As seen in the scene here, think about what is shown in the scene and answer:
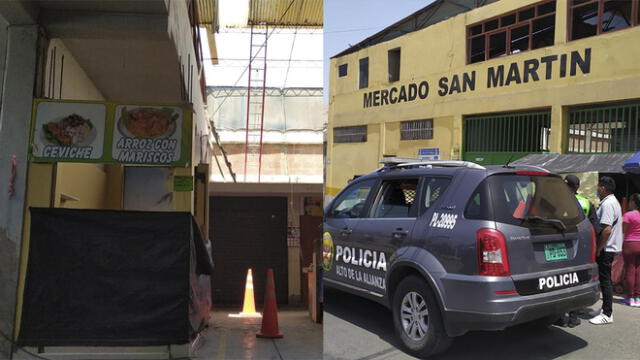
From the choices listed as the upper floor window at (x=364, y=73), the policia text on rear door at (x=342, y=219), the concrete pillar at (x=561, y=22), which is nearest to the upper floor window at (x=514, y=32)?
the concrete pillar at (x=561, y=22)

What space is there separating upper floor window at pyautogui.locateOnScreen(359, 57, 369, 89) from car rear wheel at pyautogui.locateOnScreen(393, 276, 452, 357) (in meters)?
4.19

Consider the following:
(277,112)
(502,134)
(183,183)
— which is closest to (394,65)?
(502,134)

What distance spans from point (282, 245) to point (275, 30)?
6.95m

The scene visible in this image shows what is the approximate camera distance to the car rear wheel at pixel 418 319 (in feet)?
12.1

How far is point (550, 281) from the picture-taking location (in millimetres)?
3818

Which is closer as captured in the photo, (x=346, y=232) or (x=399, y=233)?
(x=399, y=233)

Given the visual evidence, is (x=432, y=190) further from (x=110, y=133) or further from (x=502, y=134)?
(x=502, y=134)

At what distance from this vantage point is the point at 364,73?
25.1ft

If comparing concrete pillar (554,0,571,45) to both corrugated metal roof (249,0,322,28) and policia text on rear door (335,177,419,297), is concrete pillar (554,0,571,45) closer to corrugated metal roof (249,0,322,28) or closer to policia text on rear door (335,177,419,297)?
policia text on rear door (335,177,419,297)

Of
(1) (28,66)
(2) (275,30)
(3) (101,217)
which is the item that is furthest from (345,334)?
(2) (275,30)

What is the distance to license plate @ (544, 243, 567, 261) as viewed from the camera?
12.6ft

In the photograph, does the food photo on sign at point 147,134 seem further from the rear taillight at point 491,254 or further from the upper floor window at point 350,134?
the rear taillight at point 491,254

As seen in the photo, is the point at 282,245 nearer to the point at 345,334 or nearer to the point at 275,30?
the point at 275,30

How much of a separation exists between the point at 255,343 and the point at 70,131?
336cm
